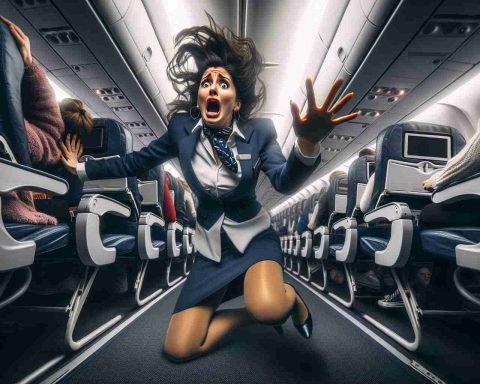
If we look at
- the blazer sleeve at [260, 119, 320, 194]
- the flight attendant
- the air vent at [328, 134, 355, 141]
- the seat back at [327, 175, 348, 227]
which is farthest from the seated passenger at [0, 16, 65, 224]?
the air vent at [328, 134, 355, 141]

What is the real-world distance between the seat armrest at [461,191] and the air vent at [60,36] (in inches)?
182

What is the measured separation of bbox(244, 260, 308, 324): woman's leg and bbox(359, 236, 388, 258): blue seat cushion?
2.48 ft

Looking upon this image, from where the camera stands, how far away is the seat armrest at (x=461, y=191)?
1.01 meters

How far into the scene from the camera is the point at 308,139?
3.34 ft

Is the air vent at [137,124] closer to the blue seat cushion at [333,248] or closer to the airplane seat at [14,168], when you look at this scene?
the blue seat cushion at [333,248]

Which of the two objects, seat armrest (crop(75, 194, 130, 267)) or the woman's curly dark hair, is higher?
the woman's curly dark hair

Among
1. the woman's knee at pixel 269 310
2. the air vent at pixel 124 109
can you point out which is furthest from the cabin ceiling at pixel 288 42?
the woman's knee at pixel 269 310

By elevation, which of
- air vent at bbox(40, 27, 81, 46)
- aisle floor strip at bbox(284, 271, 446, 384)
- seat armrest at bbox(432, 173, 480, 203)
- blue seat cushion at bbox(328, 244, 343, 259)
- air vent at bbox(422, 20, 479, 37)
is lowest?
aisle floor strip at bbox(284, 271, 446, 384)

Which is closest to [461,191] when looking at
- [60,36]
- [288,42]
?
[288,42]

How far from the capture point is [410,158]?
6.52 ft

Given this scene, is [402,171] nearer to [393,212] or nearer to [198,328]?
[393,212]

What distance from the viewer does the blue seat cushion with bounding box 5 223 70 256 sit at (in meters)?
0.99

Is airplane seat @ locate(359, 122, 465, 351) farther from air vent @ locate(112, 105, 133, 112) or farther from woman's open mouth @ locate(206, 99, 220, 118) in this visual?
air vent @ locate(112, 105, 133, 112)

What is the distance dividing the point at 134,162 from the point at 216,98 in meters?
0.65
